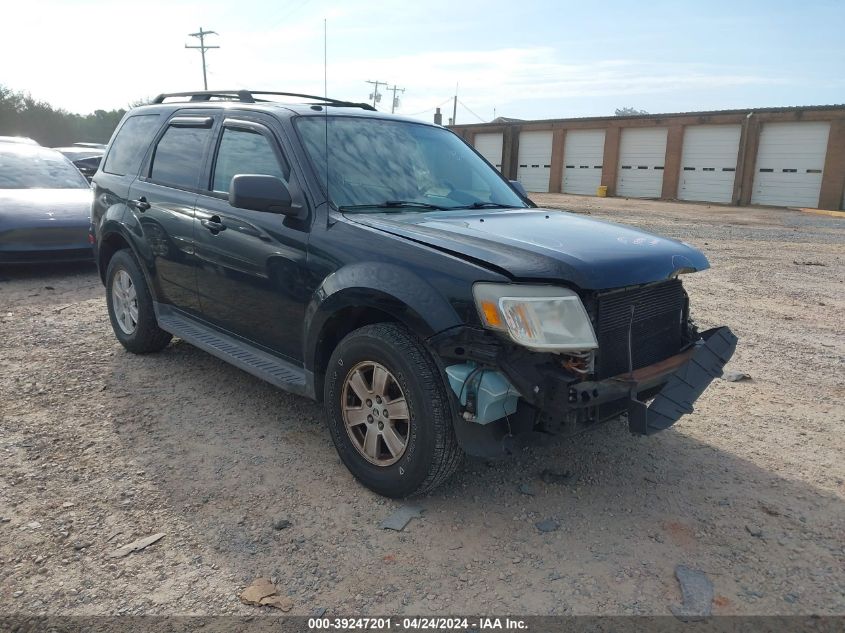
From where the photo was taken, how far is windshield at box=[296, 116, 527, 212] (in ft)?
12.1

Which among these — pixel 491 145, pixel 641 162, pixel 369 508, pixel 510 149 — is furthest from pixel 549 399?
pixel 491 145

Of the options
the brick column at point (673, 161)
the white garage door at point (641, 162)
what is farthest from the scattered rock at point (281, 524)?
the white garage door at point (641, 162)

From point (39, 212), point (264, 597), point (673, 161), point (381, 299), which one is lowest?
point (264, 597)

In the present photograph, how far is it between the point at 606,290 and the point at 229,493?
2117mm

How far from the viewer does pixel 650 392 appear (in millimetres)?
3113

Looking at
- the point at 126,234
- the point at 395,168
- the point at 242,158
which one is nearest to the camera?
the point at 395,168

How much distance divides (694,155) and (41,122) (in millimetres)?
53828

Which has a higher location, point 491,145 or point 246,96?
point 491,145

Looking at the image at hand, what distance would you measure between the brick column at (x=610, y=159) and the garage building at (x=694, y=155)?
0.18 ft

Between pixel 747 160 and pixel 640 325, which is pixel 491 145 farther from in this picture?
pixel 640 325

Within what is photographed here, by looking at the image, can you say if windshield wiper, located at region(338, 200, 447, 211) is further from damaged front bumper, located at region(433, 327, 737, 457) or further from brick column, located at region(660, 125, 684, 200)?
brick column, located at region(660, 125, 684, 200)

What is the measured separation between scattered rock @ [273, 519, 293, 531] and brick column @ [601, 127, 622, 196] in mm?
35273

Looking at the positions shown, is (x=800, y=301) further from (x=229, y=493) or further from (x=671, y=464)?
(x=229, y=493)

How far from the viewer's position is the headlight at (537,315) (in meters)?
2.70
